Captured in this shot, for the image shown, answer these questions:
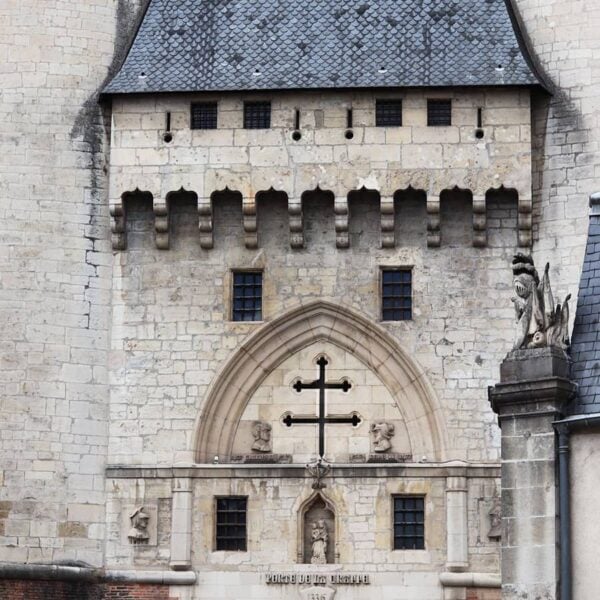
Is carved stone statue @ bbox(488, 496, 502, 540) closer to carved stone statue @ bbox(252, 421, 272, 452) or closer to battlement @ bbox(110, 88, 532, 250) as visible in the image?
carved stone statue @ bbox(252, 421, 272, 452)

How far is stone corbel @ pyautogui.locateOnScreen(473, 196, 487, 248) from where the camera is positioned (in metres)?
33.7

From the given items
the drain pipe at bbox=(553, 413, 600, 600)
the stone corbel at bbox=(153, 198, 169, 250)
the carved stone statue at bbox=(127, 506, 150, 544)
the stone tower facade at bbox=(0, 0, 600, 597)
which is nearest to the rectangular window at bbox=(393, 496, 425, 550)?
the stone tower facade at bbox=(0, 0, 600, 597)

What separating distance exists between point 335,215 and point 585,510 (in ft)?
34.6

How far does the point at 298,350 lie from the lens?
34.4 m

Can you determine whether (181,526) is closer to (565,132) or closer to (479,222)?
(479,222)

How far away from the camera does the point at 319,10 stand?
35594 mm

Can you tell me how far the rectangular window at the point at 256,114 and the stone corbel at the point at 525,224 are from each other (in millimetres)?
4543

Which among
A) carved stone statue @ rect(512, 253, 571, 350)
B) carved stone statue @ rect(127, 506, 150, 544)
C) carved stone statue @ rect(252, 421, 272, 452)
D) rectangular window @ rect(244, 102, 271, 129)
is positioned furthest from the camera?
rectangular window @ rect(244, 102, 271, 129)

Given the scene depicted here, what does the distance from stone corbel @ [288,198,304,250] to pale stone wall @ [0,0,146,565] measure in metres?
3.14

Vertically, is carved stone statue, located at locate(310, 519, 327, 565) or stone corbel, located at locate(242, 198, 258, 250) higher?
stone corbel, located at locate(242, 198, 258, 250)

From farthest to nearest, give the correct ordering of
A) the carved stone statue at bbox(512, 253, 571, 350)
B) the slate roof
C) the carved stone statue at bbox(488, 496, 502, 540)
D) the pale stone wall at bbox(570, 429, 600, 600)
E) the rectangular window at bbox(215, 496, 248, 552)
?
the rectangular window at bbox(215, 496, 248, 552) → the carved stone statue at bbox(488, 496, 502, 540) → the carved stone statue at bbox(512, 253, 571, 350) → the slate roof → the pale stone wall at bbox(570, 429, 600, 600)

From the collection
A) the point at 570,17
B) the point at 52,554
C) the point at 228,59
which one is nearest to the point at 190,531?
the point at 52,554

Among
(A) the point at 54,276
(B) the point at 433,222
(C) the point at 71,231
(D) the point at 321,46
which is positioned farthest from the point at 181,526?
(D) the point at 321,46

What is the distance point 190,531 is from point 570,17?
10792mm
